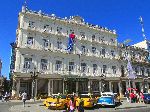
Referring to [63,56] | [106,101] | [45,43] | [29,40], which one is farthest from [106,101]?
[29,40]

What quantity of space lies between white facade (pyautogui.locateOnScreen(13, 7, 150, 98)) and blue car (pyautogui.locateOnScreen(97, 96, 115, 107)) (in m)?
15.6

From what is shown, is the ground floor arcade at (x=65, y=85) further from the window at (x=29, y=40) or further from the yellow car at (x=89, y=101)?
the yellow car at (x=89, y=101)

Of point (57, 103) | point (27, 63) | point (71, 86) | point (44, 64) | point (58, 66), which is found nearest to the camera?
point (57, 103)

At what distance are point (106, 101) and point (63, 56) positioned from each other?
1944 cm

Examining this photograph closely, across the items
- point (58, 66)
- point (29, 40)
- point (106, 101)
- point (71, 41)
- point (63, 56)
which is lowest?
point (106, 101)

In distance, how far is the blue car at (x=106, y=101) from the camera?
948 inches

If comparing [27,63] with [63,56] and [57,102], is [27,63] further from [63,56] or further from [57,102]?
[57,102]

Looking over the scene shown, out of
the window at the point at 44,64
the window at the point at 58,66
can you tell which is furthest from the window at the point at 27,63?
the window at the point at 58,66

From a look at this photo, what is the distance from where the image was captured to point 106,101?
79.7 feet

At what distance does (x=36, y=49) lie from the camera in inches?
1529

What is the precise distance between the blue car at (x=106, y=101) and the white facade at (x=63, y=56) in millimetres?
15551

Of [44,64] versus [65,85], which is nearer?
[44,64]

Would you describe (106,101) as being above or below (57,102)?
below

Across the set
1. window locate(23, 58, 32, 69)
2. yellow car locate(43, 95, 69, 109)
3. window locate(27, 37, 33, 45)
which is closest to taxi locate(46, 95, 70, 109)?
yellow car locate(43, 95, 69, 109)
